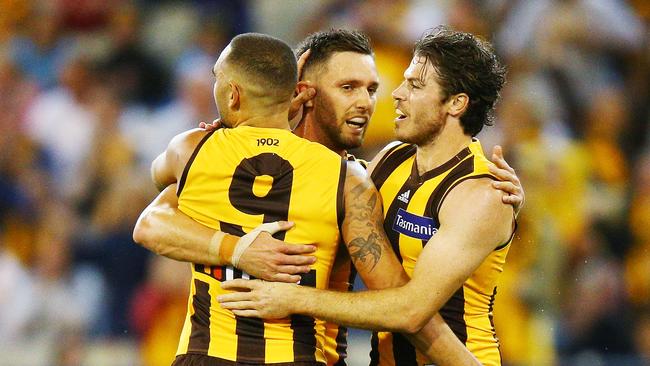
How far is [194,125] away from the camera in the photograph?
27.7ft

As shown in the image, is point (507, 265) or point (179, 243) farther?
point (507, 265)

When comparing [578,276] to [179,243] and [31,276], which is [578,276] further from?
[179,243]

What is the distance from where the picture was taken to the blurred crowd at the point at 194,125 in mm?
8055

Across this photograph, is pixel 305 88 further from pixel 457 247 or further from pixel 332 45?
pixel 457 247

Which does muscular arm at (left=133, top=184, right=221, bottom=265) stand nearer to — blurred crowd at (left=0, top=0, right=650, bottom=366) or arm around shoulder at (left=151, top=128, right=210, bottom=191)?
arm around shoulder at (left=151, top=128, right=210, bottom=191)

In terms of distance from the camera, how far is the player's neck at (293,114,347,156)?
15.7ft

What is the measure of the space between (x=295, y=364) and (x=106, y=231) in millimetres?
4971

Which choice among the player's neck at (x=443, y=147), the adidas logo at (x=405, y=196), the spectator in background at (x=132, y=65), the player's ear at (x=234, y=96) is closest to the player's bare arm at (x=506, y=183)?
the player's neck at (x=443, y=147)

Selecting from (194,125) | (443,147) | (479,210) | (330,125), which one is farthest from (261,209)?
(194,125)

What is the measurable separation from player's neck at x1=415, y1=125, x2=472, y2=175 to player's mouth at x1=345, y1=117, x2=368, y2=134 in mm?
562

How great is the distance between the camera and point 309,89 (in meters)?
4.78

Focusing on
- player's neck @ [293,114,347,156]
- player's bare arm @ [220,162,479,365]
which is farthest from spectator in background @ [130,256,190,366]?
player's bare arm @ [220,162,479,365]

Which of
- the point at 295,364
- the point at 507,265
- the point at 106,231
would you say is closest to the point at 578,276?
the point at 507,265

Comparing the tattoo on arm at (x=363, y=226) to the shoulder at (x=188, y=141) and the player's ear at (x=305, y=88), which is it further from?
the player's ear at (x=305, y=88)
